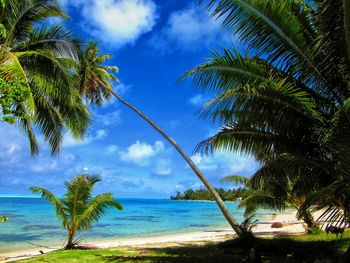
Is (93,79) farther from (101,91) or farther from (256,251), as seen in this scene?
(256,251)

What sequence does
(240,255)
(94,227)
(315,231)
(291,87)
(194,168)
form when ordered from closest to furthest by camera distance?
(291,87), (240,255), (194,168), (315,231), (94,227)

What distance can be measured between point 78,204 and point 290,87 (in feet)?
27.6

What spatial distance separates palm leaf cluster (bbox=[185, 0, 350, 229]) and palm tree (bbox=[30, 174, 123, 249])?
6192 mm

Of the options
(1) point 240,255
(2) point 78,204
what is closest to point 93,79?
(2) point 78,204

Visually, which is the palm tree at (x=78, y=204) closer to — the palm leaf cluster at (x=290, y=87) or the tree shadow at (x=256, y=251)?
the tree shadow at (x=256, y=251)

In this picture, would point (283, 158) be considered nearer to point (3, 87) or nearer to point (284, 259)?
point (284, 259)

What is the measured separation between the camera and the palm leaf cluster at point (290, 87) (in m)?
6.34

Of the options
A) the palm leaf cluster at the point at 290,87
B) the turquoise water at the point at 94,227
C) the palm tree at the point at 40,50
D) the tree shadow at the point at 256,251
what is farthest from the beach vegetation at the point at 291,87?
the turquoise water at the point at 94,227

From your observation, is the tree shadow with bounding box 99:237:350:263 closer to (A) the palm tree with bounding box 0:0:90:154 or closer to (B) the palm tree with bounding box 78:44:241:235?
(B) the palm tree with bounding box 78:44:241:235

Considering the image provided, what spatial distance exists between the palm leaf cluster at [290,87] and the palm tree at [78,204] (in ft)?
20.3

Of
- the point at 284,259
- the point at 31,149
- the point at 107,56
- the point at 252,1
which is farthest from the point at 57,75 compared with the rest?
the point at 107,56

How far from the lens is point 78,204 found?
493 inches

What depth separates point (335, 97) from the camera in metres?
6.94

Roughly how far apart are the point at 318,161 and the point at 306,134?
0.67 m
